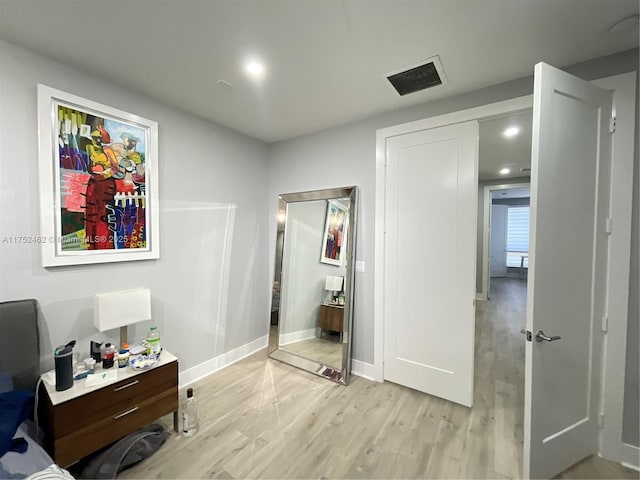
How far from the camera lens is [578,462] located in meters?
1.66

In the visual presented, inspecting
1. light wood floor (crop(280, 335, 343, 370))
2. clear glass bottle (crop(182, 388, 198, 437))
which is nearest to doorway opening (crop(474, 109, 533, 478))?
light wood floor (crop(280, 335, 343, 370))

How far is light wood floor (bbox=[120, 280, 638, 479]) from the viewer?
1605 millimetres

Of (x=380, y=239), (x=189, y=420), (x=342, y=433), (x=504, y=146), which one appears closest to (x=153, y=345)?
(x=189, y=420)

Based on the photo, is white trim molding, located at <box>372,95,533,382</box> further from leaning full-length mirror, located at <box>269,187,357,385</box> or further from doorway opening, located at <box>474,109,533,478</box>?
doorway opening, located at <box>474,109,533,478</box>

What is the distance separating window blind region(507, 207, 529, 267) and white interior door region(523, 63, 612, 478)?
27.1 feet

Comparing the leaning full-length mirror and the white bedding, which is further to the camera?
the leaning full-length mirror

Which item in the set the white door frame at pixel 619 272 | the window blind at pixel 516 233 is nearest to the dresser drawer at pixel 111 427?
the white door frame at pixel 619 272

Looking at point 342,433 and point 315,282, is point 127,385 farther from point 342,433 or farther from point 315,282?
point 315,282

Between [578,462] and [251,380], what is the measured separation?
2469 millimetres

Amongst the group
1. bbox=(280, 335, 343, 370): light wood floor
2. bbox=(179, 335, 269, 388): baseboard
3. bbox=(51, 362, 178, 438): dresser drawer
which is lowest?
bbox=(179, 335, 269, 388): baseboard

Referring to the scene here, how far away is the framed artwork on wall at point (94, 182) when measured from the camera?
5.63 feet

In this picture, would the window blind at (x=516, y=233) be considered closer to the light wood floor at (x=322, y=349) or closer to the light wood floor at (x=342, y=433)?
the light wood floor at (x=342, y=433)

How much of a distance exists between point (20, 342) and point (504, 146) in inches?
199

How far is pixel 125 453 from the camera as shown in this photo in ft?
5.21
